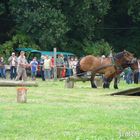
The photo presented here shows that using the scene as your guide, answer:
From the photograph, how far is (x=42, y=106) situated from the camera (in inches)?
591

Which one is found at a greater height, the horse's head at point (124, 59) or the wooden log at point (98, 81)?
the horse's head at point (124, 59)

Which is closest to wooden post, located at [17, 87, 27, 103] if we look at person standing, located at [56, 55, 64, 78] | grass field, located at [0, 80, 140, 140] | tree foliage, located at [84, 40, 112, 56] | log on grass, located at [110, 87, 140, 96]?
grass field, located at [0, 80, 140, 140]

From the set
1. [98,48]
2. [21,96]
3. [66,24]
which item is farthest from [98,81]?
[98,48]

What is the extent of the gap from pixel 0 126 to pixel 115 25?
47.4 metres

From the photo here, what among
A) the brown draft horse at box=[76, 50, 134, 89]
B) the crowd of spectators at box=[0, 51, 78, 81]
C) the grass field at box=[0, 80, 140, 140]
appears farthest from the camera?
the crowd of spectators at box=[0, 51, 78, 81]

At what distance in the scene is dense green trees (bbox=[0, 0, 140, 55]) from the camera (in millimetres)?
48875

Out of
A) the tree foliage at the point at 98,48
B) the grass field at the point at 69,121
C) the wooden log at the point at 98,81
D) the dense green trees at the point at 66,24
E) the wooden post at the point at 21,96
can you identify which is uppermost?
the dense green trees at the point at 66,24

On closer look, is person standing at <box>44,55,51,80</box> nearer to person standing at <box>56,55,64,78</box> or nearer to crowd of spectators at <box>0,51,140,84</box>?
crowd of spectators at <box>0,51,140,84</box>

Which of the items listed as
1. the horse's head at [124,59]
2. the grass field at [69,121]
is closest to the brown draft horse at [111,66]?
the horse's head at [124,59]

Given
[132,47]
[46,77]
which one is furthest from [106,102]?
[132,47]

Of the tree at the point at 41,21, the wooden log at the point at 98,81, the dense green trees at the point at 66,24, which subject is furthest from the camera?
the dense green trees at the point at 66,24

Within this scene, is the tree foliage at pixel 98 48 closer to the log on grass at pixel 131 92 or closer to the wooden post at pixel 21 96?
the log on grass at pixel 131 92

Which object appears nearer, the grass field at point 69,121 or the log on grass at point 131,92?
the grass field at point 69,121

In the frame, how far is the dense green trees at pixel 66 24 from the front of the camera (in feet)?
160
